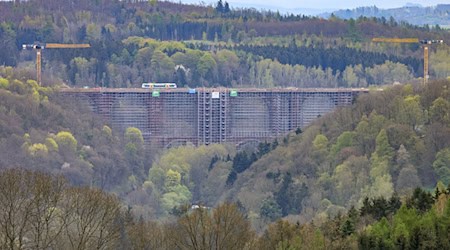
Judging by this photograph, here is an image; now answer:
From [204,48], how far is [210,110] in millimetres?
26656

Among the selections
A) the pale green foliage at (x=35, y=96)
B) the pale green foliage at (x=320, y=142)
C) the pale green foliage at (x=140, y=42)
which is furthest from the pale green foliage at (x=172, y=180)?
the pale green foliage at (x=140, y=42)

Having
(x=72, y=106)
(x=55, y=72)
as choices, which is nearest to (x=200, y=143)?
(x=72, y=106)

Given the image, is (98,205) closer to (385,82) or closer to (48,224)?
(48,224)

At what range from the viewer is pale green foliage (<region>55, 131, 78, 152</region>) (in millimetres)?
123938

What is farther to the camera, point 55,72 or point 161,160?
point 55,72

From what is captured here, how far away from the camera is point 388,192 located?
9831cm

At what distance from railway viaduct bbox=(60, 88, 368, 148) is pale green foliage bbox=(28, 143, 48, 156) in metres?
17.5

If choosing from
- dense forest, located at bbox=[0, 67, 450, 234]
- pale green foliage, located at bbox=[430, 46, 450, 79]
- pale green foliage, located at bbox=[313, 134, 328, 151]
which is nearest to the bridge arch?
dense forest, located at bbox=[0, 67, 450, 234]

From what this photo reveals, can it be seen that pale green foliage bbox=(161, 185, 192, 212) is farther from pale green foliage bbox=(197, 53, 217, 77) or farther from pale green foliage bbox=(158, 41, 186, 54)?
pale green foliage bbox=(158, 41, 186, 54)

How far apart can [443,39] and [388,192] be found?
69.6 metres

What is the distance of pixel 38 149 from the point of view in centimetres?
12050

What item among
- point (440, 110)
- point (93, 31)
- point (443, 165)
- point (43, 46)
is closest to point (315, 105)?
point (43, 46)

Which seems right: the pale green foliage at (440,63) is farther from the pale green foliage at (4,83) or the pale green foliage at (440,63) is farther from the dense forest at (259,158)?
the pale green foliage at (4,83)

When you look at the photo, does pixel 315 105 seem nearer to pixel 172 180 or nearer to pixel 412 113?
pixel 172 180
